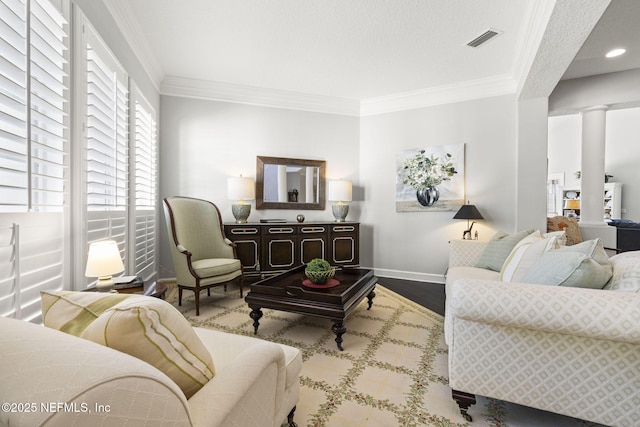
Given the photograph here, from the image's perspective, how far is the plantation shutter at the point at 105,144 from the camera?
1.98 meters

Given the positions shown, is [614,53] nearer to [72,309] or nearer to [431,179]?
[431,179]

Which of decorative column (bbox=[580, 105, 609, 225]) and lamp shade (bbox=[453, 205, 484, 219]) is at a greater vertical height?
decorative column (bbox=[580, 105, 609, 225])

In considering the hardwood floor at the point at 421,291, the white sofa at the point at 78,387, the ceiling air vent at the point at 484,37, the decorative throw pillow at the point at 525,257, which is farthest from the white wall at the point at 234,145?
the white sofa at the point at 78,387

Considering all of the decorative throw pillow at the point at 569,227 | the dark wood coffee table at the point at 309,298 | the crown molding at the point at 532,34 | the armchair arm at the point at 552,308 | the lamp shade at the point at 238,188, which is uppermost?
the crown molding at the point at 532,34

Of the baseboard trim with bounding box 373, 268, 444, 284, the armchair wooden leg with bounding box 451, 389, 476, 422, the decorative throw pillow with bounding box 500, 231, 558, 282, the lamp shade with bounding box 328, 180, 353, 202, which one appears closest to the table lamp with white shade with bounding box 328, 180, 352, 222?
the lamp shade with bounding box 328, 180, 353, 202

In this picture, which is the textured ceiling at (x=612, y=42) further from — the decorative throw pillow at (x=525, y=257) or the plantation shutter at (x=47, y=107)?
the plantation shutter at (x=47, y=107)

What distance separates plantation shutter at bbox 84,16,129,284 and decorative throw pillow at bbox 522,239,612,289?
279 centimetres

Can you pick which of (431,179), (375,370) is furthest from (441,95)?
(375,370)

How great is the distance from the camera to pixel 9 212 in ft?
4.15

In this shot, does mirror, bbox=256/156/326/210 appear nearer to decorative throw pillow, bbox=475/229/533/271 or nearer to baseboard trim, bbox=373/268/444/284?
baseboard trim, bbox=373/268/444/284

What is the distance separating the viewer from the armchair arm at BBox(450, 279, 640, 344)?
1.16 m

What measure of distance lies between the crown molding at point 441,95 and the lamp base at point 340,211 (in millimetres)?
1544

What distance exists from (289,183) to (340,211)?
0.88 metres

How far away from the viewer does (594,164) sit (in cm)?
375
